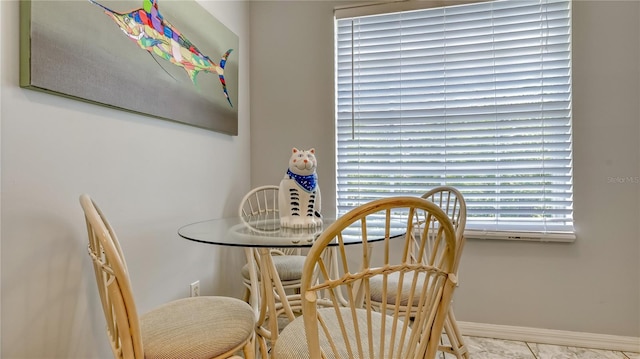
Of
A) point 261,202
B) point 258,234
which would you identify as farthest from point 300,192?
point 261,202

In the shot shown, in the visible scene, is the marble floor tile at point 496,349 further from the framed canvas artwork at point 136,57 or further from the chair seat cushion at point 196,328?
the framed canvas artwork at point 136,57

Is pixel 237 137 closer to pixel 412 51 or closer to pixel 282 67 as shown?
pixel 282 67

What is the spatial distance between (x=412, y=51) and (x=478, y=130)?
26.3 inches

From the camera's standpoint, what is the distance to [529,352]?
1.97 meters

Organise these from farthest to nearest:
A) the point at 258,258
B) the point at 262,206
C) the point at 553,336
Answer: the point at 262,206 → the point at 553,336 → the point at 258,258

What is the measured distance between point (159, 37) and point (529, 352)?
2530 millimetres

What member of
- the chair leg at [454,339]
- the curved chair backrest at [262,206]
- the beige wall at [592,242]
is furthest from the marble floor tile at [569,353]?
the curved chair backrest at [262,206]

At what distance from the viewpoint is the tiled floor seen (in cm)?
192

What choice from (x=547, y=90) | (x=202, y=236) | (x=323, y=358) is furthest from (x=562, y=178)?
(x=202, y=236)

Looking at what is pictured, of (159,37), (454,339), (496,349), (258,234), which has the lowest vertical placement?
(496,349)

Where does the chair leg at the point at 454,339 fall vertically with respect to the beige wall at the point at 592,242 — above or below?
below

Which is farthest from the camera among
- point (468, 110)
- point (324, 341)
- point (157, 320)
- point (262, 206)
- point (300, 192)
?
point (262, 206)

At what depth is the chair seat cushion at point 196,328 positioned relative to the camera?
104cm

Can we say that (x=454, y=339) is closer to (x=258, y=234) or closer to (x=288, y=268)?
(x=288, y=268)
